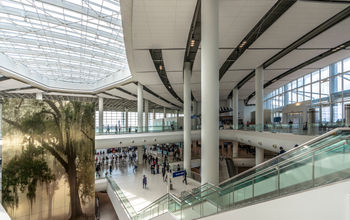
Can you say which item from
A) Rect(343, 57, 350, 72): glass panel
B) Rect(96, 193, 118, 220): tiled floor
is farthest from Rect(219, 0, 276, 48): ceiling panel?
Rect(96, 193, 118, 220): tiled floor

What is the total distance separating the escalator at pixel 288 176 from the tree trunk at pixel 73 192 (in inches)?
194

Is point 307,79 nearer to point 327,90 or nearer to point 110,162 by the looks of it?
point 327,90

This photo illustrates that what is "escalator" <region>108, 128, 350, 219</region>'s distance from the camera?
8.91 ft

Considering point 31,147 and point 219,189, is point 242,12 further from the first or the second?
point 31,147

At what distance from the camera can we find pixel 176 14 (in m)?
8.70

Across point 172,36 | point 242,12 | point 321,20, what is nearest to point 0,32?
point 172,36

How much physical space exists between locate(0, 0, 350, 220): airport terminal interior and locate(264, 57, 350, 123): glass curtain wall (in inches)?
4.9

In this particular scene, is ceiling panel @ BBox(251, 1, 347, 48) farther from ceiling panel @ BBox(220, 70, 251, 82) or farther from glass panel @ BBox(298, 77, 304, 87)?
glass panel @ BBox(298, 77, 304, 87)

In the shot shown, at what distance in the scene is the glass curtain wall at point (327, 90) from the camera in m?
16.3

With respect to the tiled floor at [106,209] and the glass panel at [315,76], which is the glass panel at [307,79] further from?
the tiled floor at [106,209]

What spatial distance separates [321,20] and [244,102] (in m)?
29.0

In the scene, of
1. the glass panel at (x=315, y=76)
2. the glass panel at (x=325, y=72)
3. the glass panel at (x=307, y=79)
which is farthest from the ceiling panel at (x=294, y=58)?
the glass panel at (x=307, y=79)

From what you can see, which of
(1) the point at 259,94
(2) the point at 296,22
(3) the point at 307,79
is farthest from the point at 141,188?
(3) the point at 307,79

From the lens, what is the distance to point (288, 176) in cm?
325
